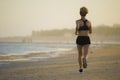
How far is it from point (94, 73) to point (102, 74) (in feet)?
0.96

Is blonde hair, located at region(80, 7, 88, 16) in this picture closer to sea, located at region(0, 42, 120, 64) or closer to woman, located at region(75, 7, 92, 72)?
woman, located at region(75, 7, 92, 72)

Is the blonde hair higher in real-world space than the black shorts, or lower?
higher

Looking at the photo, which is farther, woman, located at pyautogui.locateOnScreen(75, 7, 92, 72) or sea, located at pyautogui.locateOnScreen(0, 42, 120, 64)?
sea, located at pyautogui.locateOnScreen(0, 42, 120, 64)

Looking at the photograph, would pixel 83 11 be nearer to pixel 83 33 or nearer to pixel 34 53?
pixel 83 33

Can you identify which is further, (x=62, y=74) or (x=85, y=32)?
(x=62, y=74)

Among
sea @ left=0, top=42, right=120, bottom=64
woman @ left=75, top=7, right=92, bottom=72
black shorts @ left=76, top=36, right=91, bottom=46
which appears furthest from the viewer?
sea @ left=0, top=42, right=120, bottom=64

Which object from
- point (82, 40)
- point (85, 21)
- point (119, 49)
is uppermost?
point (85, 21)

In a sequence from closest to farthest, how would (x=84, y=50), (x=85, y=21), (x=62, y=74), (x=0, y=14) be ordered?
(x=85, y=21) < (x=84, y=50) < (x=62, y=74) < (x=0, y=14)

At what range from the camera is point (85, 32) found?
3.04 m

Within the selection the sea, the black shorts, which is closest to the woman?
the black shorts

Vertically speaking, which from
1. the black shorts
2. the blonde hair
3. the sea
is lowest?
the sea

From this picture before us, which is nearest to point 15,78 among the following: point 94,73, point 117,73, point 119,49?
point 94,73

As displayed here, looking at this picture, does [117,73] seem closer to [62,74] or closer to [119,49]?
[62,74]

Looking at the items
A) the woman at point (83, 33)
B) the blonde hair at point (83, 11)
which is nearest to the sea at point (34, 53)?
the woman at point (83, 33)
